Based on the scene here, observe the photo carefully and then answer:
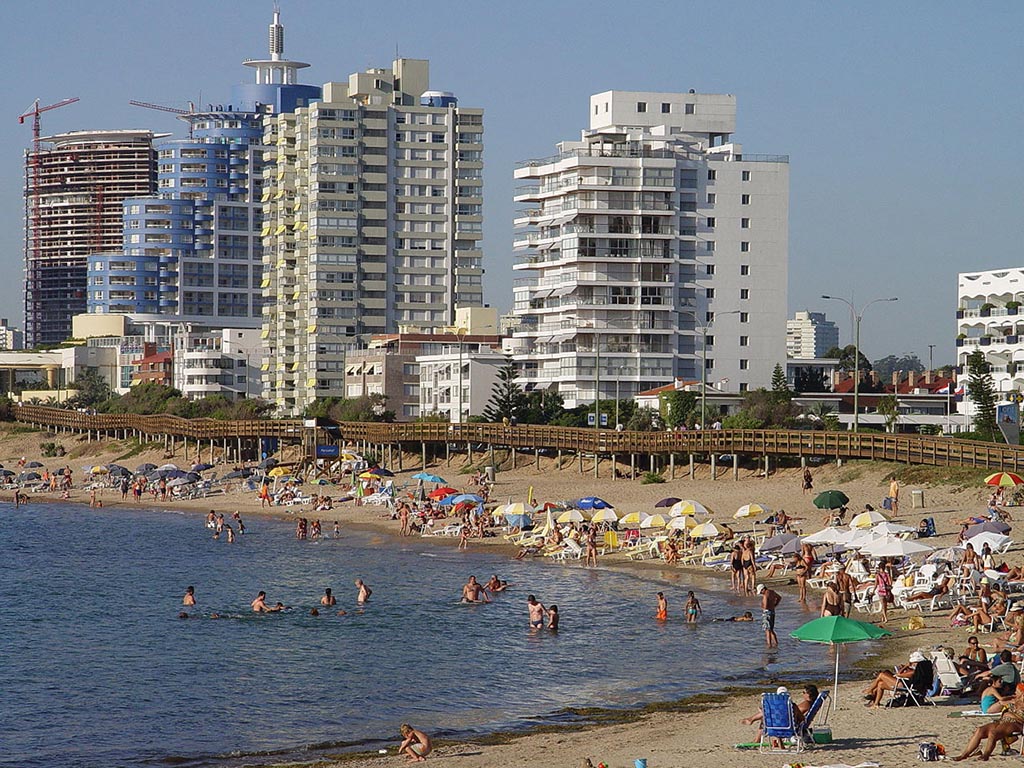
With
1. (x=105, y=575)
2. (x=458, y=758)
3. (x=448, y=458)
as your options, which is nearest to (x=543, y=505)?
(x=105, y=575)

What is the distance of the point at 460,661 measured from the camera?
37.1 metres

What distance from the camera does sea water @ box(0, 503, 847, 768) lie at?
99.1 feet

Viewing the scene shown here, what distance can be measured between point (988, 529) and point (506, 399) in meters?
57.5

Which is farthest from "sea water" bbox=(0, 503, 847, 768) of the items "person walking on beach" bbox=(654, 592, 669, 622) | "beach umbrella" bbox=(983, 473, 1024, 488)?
"beach umbrella" bbox=(983, 473, 1024, 488)

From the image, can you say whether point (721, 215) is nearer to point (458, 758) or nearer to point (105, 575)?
point (105, 575)

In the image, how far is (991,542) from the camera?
137 ft

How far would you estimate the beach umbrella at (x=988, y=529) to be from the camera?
43438 millimetres

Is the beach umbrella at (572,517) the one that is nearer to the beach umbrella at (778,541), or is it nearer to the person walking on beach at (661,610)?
the beach umbrella at (778,541)

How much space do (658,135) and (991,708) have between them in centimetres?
8325

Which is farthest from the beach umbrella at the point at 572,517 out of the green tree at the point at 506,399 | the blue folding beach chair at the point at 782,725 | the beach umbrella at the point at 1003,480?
the green tree at the point at 506,399

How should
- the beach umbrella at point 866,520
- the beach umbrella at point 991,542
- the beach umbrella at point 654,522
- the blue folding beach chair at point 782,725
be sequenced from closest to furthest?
the blue folding beach chair at point 782,725
the beach umbrella at point 991,542
the beach umbrella at point 866,520
the beach umbrella at point 654,522

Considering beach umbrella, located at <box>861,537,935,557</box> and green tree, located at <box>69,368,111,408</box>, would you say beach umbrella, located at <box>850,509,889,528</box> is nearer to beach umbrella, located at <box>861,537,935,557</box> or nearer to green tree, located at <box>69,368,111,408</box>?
beach umbrella, located at <box>861,537,935,557</box>

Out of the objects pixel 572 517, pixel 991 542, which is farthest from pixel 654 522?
pixel 991 542

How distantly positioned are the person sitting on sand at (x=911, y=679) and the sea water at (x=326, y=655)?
4.80 metres
